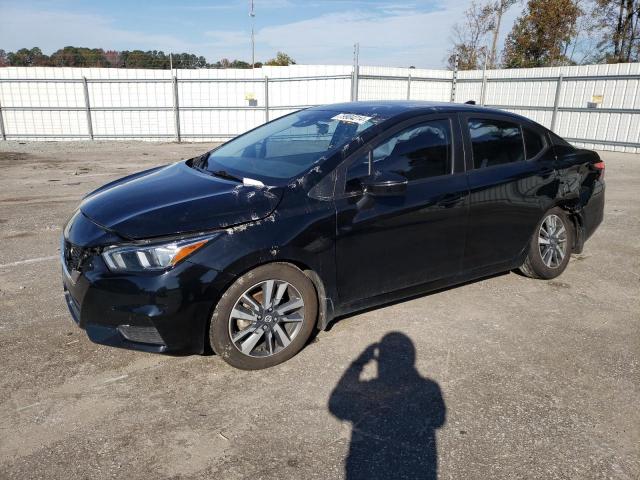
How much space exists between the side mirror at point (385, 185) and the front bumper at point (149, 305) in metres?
1.14

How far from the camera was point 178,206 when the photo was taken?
3.02m

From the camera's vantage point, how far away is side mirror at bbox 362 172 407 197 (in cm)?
326

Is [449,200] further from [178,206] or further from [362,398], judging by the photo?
[178,206]

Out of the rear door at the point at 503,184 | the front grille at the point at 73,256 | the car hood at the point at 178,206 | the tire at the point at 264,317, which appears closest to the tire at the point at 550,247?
the rear door at the point at 503,184

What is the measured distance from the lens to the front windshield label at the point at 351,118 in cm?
372

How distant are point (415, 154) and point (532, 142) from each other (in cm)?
141

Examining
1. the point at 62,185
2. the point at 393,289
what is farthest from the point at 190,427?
the point at 62,185

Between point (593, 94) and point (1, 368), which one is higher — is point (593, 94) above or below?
above

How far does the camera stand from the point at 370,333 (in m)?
3.66

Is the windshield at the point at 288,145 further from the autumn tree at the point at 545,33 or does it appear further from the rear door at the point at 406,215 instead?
the autumn tree at the point at 545,33

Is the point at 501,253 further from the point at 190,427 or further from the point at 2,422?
the point at 2,422

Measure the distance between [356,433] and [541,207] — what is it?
9.26 ft

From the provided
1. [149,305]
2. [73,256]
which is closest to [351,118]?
[149,305]

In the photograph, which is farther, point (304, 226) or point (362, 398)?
point (304, 226)
